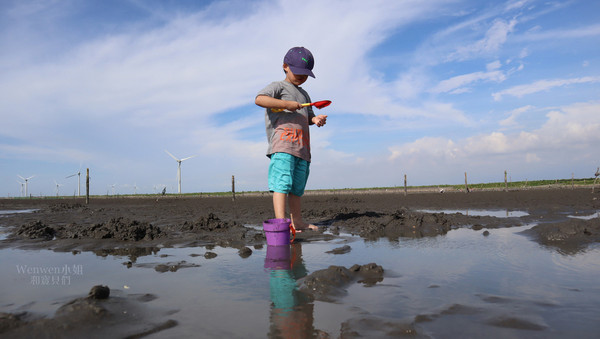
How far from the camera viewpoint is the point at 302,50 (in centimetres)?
448

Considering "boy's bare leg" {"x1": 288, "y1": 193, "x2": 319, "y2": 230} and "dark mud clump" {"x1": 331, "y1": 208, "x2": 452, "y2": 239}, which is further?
"boy's bare leg" {"x1": 288, "y1": 193, "x2": 319, "y2": 230}

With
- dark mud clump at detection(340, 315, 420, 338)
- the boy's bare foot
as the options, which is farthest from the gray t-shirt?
dark mud clump at detection(340, 315, 420, 338)

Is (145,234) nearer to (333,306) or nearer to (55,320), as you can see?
(55,320)

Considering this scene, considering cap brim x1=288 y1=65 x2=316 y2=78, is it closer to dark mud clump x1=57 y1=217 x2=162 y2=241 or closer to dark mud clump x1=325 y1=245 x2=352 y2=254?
dark mud clump x1=325 y1=245 x2=352 y2=254

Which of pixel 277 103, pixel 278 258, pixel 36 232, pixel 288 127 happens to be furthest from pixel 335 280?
pixel 36 232

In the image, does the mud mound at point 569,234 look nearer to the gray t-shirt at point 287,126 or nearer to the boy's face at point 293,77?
the gray t-shirt at point 287,126

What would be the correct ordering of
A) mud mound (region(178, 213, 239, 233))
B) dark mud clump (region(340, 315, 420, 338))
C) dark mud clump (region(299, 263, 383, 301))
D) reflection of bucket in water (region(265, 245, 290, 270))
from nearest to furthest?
dark mud clump (region(340, 315, 420, 338))
dark mud clump (region(299, 263, 383, 301))
reflection of bucket in water (region(265, 245, 290, 270))
mud mound (region(178, 213, 239, 233))

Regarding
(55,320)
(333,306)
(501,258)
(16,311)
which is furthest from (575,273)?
(16,311)

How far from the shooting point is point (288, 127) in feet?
14.3

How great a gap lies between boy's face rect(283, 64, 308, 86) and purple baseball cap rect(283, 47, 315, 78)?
0.34ft

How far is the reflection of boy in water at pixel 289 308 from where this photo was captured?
1.37 m

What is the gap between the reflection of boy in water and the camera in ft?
4.50

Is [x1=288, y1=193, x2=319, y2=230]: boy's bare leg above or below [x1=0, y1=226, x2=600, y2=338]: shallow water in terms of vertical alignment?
above

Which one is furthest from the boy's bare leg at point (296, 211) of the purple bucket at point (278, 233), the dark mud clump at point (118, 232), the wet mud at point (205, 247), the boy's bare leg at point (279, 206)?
the dark mud clump at point (118, 232)
